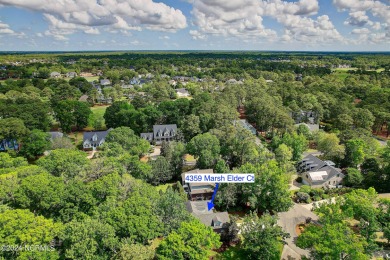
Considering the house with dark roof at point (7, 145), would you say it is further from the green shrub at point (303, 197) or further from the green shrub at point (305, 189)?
the green shrub at point (305, 189)

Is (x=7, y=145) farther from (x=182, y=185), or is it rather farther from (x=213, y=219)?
(x=213, y=219)

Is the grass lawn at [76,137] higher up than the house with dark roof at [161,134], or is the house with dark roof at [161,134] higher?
the house with dark roof at [161,134]

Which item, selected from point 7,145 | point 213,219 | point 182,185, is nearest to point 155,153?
point 182,185

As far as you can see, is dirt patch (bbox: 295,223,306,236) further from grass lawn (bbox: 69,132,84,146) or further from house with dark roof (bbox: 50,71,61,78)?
house with dark roof (bbox: 50,71,61,78)

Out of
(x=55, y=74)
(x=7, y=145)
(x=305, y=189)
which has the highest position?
(x=55, y=74)

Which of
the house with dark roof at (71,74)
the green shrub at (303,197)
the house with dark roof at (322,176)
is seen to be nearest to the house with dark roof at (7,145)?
the green shrub at (303,197)

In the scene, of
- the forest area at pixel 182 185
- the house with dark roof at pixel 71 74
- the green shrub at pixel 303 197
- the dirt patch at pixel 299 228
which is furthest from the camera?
the house with dark roof at pixel 71 74
